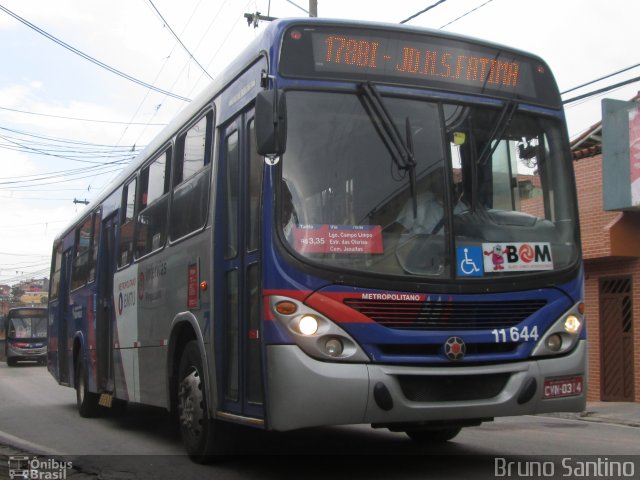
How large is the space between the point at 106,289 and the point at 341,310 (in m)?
6.84

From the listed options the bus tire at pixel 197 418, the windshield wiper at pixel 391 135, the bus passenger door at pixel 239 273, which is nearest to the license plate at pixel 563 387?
the windshield wiper at pixel 391 135

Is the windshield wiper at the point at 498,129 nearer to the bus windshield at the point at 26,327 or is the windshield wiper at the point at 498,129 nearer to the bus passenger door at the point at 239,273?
the bus passenger door at the point at 239,273

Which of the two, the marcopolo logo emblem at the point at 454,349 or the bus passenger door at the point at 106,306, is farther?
the bus passenger door at the point at 106,306

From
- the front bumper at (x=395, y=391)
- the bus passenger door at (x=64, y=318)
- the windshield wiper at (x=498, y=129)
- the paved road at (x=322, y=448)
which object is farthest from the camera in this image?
the bus passenger door at (x=64, y=318)

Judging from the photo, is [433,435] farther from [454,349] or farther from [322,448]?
[454,349]

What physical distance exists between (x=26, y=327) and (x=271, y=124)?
121 ft

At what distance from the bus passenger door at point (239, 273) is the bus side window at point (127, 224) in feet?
12.0

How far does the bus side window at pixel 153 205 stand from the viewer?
8659 mm

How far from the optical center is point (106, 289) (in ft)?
37.5

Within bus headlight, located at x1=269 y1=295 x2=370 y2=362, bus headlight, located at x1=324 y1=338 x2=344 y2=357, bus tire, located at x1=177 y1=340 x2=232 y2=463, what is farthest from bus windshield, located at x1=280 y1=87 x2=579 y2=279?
bus tire, located at x1=177 y1=340 x2=232 y2=463

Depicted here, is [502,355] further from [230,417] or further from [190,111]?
[190,111]

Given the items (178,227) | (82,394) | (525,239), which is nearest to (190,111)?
(178,227)

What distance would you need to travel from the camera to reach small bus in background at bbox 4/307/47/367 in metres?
38.6

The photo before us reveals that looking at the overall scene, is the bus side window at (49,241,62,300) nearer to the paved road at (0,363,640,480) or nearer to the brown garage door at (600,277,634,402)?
the paved road at (0,363,640,480)
